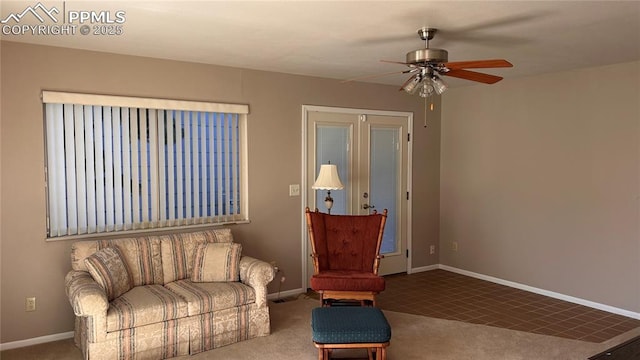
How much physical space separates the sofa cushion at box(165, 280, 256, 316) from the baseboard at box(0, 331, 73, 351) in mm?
936

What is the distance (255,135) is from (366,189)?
5.37 ft

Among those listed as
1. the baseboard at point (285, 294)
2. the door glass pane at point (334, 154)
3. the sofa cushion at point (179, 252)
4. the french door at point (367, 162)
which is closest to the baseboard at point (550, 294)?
the french door at point (367, 162)

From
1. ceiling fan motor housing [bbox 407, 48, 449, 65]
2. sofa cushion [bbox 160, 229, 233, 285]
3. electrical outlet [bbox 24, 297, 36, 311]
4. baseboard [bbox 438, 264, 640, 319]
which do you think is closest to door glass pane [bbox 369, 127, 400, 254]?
baseboard [bbox 438, 264, 640, 319]

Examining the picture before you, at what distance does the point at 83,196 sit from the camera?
4199mm

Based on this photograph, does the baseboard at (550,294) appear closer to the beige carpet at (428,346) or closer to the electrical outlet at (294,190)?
the beige carpet at (428,346)

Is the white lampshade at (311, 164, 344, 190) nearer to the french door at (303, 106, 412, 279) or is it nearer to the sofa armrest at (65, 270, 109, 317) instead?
the french door at (303, 106, 412, 279)

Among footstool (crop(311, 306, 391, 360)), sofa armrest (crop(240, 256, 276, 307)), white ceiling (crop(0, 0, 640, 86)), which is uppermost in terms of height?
white ceiling (crop(0, 0, 640, 86))

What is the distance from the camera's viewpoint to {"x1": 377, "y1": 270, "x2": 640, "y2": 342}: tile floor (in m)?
4.39

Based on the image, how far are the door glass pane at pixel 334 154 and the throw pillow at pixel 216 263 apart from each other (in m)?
1.52

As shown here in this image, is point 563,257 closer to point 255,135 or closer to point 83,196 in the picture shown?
point 255,135

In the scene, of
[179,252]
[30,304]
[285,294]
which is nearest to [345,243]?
[285,294]

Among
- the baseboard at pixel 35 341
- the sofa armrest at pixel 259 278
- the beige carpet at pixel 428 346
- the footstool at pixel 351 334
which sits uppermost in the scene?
the sofa armrest at pixel 259 278

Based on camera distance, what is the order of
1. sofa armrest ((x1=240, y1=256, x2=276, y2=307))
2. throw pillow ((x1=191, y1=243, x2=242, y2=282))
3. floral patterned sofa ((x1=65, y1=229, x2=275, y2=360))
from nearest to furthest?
floral patterned sofa ((x1=65, y1=229, x2=275, y2=360)), sofa armrest ((x1=240, y1=256, x2=276, y2=307)), throw pillow ((x1=191, y1=243, x2=242, y2=282))

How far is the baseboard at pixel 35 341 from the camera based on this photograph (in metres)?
3.91
